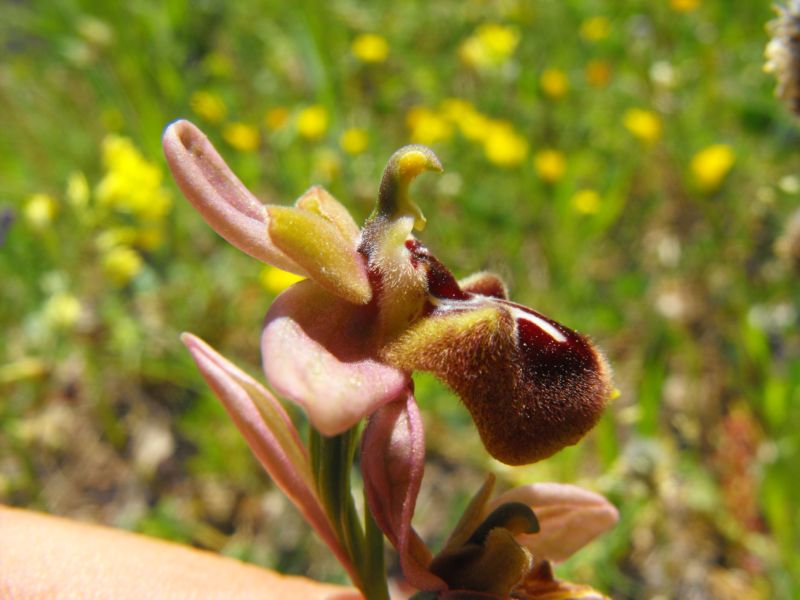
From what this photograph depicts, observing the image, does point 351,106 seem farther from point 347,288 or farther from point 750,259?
point 347,288

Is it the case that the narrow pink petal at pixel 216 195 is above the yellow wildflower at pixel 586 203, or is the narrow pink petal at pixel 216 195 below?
below

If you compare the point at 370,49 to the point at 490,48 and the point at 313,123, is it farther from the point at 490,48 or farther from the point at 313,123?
the point at 313,123

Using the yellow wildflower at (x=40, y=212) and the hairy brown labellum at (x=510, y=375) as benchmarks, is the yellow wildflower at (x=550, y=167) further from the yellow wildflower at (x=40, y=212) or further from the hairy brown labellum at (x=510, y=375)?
the hairy brown labellum at (x=510, y=375)

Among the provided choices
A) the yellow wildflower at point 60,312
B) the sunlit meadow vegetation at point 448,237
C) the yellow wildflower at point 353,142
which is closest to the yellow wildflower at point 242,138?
the sunlit meadow vegetation at point 448,237

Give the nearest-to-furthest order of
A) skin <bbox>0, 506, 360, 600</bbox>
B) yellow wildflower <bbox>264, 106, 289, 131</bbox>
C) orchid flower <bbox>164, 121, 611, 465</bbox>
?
1. orchid flower <bbox>164, 121, 611, 465</bbox>
2. skin <bbox>0, 506, 360, 600</bbox>
3. yellow wildflower <bbox>264, 106, 289, 131</bbox>

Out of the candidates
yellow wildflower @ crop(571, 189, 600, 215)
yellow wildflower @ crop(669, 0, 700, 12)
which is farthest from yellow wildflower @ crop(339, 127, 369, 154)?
yellow wildflower @ crop(669, 0, 700, 12)

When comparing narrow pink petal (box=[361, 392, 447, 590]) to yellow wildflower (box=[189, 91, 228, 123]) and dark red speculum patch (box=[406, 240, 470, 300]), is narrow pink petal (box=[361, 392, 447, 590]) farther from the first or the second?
yellow wildflower (box=[189, 91, 228, 123])
